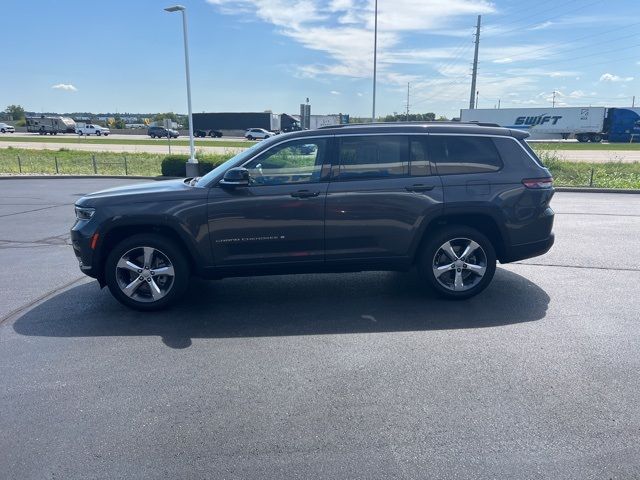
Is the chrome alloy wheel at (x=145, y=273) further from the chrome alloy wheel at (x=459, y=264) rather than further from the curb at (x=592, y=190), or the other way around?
the curb at (x=592, y=190)

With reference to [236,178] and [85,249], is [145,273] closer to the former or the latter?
[85,249]

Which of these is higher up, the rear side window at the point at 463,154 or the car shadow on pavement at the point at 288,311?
the rear side window at the point at 463,154

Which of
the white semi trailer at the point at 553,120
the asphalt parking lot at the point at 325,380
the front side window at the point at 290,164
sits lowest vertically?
the asphalt parking lot at the point at 325,380

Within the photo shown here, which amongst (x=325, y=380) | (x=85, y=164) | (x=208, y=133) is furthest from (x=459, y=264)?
(x=208, y=133)

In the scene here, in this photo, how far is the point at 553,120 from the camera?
52844 mm

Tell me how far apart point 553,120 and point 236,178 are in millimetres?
57192

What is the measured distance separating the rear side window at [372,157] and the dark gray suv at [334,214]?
0.01 metres

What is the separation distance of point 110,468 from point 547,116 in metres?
59.7

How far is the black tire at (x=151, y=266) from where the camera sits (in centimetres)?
472

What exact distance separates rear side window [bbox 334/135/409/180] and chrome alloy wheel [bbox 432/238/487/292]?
995 millimetres

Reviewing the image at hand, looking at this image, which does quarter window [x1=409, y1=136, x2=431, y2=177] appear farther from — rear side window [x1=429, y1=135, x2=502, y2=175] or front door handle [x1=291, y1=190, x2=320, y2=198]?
front door handle [x1=291, y1=190, x2=320, y2=198]

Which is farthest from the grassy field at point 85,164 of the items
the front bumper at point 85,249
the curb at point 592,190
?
the front bumper at point 85,249

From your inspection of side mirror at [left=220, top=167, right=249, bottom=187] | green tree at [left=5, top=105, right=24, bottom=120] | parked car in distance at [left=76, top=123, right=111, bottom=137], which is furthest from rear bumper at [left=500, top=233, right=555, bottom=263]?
green tree at [left=5, top=105, right=24, bottom=120]

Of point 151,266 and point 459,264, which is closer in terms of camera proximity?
point 151,266
